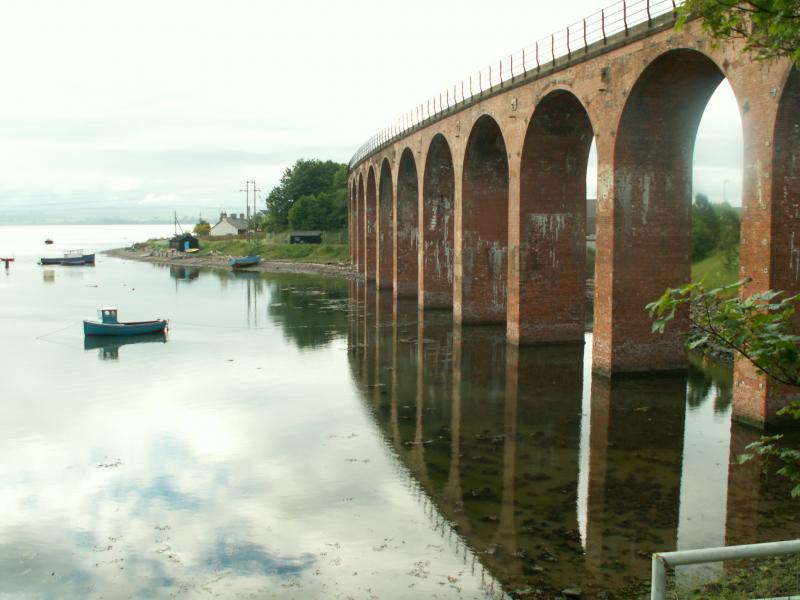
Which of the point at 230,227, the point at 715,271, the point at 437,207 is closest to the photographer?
the point at 437,207

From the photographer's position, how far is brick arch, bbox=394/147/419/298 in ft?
112

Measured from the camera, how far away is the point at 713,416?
14.3 m

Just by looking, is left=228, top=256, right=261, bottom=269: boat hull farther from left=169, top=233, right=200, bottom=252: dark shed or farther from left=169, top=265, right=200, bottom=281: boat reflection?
left=169, top=233, right=200, bottom=252: dark shed

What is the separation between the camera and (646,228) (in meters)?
16.4

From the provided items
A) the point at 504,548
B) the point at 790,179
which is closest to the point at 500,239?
the point at 790,179

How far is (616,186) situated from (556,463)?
6.94 meters

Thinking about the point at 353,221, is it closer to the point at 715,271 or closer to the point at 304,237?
the point at 304,237

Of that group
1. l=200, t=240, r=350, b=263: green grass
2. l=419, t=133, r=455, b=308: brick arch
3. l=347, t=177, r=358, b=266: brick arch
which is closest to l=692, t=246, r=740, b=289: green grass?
l=419, t=133, r=455, b=308: brick arch

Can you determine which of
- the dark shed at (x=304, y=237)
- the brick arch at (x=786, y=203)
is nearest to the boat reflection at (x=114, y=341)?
the brick arch at (x=786, y=203)

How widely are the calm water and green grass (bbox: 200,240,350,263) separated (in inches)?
1687

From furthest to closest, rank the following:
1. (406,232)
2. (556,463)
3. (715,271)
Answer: (406,232)
(715,271)
(556,463)

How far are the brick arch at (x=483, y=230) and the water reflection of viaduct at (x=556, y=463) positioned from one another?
460cm

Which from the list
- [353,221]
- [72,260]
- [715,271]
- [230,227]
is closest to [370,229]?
[353,221]

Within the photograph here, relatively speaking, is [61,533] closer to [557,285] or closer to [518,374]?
[518,374]
